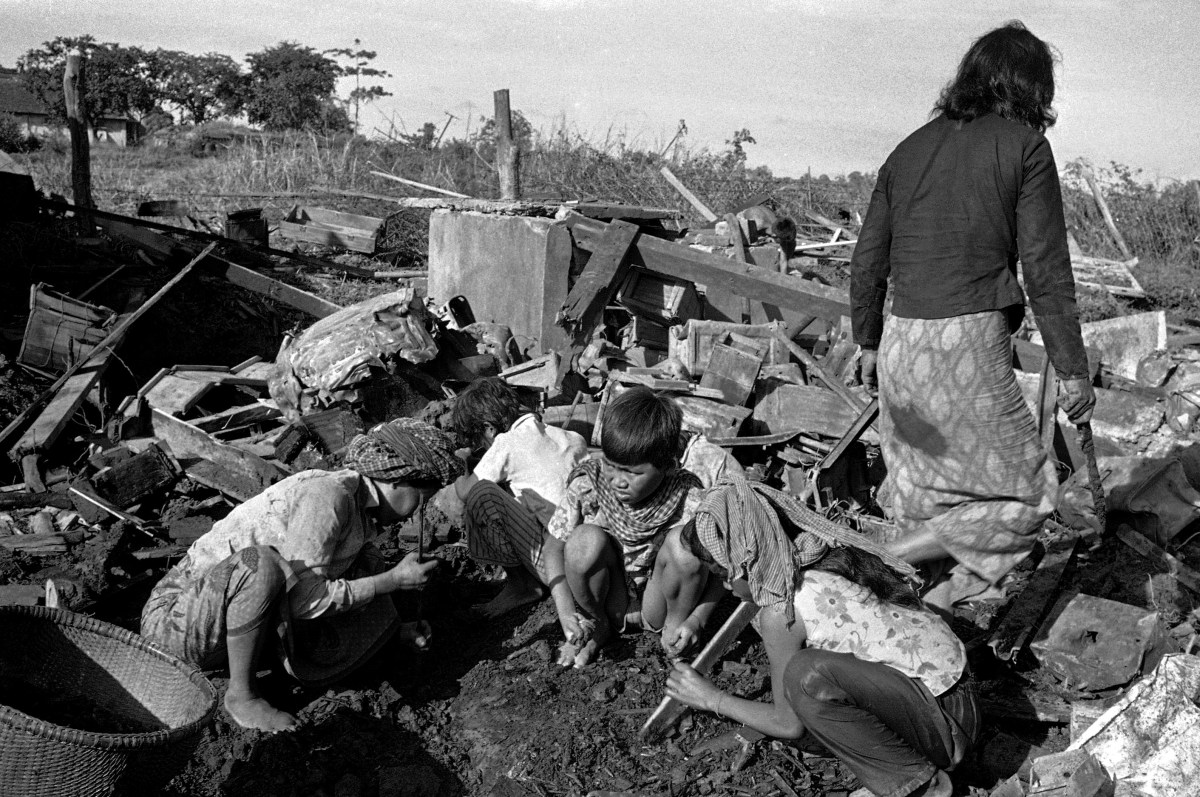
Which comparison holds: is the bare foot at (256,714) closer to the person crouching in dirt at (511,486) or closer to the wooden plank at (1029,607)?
the person crouching in dirt at (511,486)

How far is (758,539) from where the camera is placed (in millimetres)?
2730

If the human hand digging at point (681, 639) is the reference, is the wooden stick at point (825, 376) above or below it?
above

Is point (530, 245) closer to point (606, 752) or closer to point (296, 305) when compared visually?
point (296, 305)

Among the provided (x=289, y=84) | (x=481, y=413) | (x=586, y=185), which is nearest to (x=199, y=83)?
(x=289, y=84)

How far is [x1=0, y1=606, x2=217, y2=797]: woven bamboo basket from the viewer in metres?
2.55

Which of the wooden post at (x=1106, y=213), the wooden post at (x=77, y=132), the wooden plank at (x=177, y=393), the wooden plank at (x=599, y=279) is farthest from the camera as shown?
the wooden post at (x=1106, y=213)

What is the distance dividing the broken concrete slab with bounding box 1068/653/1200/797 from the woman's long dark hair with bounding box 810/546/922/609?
719 millimetres

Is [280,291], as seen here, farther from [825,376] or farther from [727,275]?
[825,376]

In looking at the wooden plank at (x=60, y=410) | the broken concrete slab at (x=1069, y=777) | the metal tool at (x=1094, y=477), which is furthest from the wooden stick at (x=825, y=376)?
the wooden plank at (x=60, y=410)

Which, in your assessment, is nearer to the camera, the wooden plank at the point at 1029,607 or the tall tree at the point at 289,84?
the wooden plank at the point at 1029,607

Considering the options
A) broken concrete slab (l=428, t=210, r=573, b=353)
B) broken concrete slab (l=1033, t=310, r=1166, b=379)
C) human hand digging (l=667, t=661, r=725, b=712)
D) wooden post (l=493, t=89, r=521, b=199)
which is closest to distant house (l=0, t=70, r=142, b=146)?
wooden post (l=493, t=89, r=521, b=199)

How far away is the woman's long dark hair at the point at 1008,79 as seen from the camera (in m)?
3.41

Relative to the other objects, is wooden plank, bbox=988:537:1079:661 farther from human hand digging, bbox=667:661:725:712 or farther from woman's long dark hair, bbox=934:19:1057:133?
woman's long dark hair, bbox=934:19:1057:133

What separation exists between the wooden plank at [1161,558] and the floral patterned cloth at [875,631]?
2158 mm
